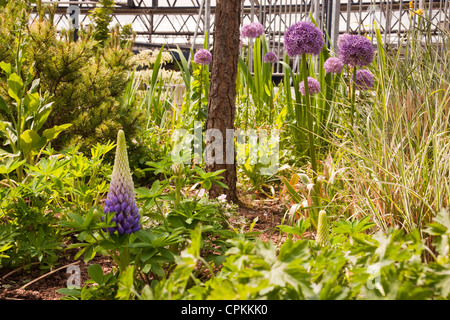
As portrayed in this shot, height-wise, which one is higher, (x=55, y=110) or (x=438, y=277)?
(x=55, y=110)

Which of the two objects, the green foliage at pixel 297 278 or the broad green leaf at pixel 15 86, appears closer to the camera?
the green foliage at pixel 297 278

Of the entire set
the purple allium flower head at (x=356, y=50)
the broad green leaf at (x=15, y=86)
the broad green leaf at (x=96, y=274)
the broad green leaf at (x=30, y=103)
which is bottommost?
the broad green leaf at (x=96, y=274)

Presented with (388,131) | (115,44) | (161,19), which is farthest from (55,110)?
(161,19)

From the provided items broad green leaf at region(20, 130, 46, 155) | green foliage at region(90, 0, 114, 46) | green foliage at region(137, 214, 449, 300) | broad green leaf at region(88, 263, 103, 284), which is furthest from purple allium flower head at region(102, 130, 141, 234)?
green foliage at region(90, 0, 114, 46)

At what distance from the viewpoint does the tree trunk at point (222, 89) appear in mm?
2174

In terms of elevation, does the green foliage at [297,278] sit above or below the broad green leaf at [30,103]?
below

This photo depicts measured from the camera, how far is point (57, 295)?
1379 millimetres

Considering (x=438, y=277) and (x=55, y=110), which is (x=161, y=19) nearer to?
Result: (x=55, y=110)

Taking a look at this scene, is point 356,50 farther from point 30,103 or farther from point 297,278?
point 297,278

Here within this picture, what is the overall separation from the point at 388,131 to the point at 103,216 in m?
1.23

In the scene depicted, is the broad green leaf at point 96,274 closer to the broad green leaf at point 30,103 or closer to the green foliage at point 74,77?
the broad green leaf at point 30,103

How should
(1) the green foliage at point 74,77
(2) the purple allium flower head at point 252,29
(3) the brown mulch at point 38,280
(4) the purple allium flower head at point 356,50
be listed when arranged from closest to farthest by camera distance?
(3) the brown mulch at point 38,280 → (4) the purple allium flower head at point 356,50 → (1) the green foliage at point 74,77 → (2) the purple allium flower head at point 252,29
